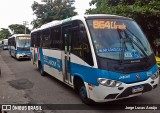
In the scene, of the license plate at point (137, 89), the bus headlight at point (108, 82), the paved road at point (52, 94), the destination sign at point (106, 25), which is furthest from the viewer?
the paved road at point (52, 94)

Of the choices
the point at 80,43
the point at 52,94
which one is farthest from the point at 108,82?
the point at 52,94

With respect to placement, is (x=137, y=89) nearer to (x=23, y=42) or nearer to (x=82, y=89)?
(x=82, y=89)

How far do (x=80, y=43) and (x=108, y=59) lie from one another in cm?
121

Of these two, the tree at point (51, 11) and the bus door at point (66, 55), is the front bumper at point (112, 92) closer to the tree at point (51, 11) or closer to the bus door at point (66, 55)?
the bus door at point (66, 55)

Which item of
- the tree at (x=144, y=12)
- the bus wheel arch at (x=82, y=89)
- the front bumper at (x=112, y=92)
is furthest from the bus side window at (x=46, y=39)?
the tree at (x=144, y=12)

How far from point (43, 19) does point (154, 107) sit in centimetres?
3002

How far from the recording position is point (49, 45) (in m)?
9.87

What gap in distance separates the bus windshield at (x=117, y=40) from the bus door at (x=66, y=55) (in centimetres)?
142

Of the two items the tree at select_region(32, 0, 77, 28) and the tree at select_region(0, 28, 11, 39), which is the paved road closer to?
the tree at select_region(32, 0, 77, 28)

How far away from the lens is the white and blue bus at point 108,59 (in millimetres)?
5453

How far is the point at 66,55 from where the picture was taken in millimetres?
7578

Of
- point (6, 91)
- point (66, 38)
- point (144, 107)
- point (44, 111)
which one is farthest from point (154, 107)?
point (6, 91)

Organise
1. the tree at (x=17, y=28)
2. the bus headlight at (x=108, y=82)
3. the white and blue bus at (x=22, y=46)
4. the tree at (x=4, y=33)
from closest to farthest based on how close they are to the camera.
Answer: the bus headlight at (x=108, y=82)
the white and blue bus at (x=22, y=46)
the tree at (x=17, y=28)
the tree at (x=4, y=33)

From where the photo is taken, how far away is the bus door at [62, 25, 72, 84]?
24.2 ft
